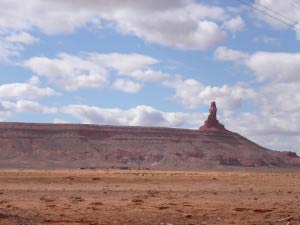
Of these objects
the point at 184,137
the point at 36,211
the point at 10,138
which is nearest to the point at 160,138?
the point at 184,137

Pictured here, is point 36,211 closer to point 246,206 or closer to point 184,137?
point 246,206

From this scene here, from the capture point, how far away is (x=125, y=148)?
178m

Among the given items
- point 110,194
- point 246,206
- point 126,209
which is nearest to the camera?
point 126,209

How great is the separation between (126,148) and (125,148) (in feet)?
1.08

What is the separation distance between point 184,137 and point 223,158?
18.4 metres

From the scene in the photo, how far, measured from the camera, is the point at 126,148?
178m

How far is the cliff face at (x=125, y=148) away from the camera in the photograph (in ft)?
534

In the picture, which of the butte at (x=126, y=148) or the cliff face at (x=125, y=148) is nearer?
the butte at (x=126, y=148)

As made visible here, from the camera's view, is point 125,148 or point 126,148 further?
point 126,148

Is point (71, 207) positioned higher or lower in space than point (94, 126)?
lower

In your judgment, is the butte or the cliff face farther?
the cliff face

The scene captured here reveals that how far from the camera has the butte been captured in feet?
534

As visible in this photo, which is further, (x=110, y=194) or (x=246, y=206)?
(x=110, y=194)

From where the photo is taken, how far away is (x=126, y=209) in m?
25.1
